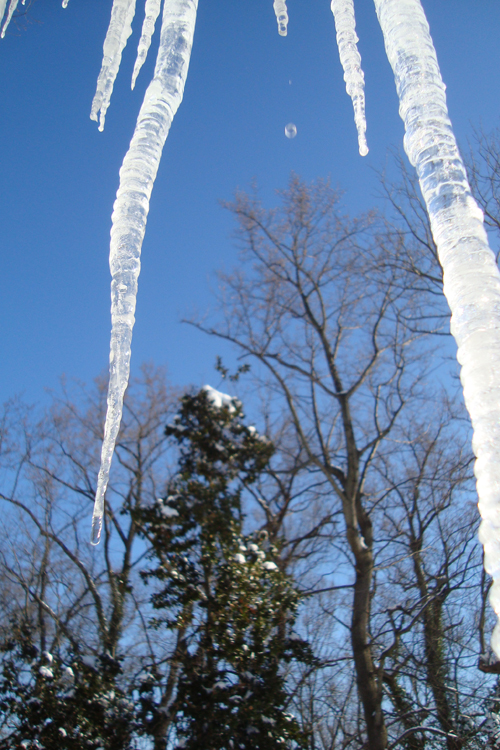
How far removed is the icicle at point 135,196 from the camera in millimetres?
2186

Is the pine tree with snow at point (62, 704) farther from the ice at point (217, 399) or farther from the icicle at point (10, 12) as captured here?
the icicle at point (10, 12)

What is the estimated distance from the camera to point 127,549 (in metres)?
10.6

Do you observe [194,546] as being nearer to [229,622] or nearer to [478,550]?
[229,622]

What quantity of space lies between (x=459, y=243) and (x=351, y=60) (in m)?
1.99

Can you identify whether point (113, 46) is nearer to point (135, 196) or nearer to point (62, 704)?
point (135, 196)

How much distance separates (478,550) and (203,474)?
136 inches

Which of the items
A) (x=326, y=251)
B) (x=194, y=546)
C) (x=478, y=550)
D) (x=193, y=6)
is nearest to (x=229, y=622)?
(x=194, y=546)

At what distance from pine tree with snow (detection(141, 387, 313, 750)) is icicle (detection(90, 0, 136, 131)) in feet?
14.8

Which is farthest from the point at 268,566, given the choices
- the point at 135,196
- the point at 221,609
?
the point at 135,196

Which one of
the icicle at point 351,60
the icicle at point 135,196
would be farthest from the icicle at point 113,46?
the icicle at point 351,60

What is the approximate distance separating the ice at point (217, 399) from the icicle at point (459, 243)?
218 inches

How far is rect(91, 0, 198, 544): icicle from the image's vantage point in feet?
7.17

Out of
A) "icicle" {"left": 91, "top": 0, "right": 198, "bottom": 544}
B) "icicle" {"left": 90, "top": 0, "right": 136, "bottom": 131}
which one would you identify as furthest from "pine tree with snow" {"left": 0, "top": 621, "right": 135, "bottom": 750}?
"icicle" {"left": 90, "top": 0, "right": 136, "bottom": 131}

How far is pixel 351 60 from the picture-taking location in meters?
2.97
